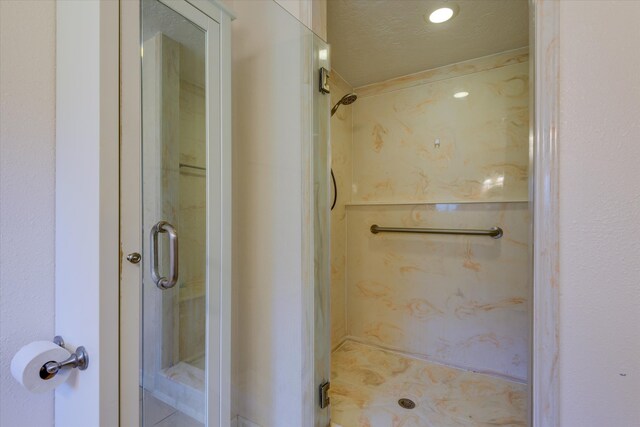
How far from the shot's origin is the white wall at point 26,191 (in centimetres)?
65

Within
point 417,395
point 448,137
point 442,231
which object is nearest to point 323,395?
point 417,395

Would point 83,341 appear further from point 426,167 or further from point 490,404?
point 426,167

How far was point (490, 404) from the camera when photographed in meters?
1.38

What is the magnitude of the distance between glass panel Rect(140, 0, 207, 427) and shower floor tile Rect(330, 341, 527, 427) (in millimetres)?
776

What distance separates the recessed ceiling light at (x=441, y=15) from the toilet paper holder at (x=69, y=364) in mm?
1865

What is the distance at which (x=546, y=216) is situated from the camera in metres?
0.65

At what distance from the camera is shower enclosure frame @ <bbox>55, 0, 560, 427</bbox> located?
593mm

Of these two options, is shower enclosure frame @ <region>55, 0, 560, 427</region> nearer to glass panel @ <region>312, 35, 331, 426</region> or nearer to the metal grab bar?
glass panel @ <region>312, 35, 331, 426</region>

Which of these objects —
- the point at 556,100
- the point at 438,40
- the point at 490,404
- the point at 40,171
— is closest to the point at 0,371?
the point at 40,171

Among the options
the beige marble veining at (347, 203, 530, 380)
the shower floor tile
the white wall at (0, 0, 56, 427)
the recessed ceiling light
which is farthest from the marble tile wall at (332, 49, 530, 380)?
the white wall at (0, 0, 56, 427)

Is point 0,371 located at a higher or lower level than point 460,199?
lower

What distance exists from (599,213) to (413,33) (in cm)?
131

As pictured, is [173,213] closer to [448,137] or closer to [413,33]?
[413,33]

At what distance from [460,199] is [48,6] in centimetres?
200
